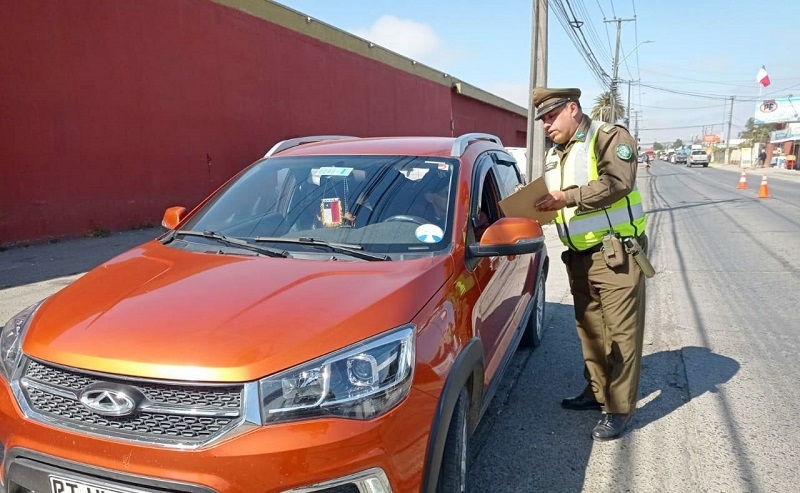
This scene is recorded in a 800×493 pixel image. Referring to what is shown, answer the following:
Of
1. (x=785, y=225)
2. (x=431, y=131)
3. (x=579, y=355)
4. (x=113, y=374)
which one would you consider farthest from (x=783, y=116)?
(x=113, y=374)

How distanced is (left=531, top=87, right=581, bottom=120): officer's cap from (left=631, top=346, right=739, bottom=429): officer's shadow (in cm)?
200

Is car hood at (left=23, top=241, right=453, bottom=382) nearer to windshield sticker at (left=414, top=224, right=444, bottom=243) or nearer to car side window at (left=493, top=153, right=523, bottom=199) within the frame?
windshield sticker at (left=414, top=224, right=444, bottom=243)

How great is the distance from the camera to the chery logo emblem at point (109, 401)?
5.90ft

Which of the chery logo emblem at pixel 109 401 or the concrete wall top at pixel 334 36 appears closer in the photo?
the chery logo emblem at pixel 109 401

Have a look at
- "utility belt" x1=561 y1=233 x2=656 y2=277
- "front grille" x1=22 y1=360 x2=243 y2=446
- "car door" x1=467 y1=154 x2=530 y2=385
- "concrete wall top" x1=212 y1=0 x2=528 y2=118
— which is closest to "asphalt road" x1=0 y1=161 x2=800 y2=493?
"car door" x1=467 y1=154 x2=530 y2=385

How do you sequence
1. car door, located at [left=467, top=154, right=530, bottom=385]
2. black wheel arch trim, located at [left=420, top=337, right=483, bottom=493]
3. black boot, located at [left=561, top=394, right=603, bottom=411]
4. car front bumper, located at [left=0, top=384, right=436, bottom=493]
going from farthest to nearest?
black boot, located at [left=561, top=394, right=603, bottom=411], car door, located at [left=467, top=154, right=530, bottom=385], black wheel arch trim, located at [left=420, top=337, right=483, bottom=493], car front bumper, located at [left=0, top=384, right=436, bottom=493]

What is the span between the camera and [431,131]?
26.3 meters

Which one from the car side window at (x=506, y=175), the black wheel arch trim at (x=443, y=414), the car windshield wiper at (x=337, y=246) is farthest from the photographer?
the car side window at (x=506, y=175)

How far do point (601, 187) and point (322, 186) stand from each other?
151 centimetres

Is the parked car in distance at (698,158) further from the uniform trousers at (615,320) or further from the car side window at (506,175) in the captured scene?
the uniform trousers at (615,320)

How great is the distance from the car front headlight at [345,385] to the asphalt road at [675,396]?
4.22 ft

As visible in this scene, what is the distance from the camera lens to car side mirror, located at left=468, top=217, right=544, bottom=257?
2.71 m

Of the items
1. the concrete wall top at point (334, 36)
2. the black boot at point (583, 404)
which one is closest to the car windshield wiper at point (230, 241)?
the black boot at point (583, 404)

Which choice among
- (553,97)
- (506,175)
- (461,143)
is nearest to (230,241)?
(461,143)
